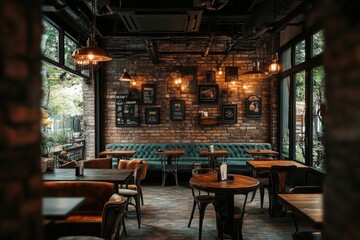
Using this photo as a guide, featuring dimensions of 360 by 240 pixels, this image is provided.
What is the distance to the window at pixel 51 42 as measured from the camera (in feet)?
18.9

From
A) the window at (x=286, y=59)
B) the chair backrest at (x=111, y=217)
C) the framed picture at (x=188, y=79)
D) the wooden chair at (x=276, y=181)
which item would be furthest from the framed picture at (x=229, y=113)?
the chair backrest at (x=111, y=217)

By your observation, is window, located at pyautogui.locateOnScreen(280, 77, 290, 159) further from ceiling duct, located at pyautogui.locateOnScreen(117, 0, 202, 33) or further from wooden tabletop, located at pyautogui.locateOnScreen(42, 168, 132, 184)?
wooden tabletop, located at pyautogui.locateOnScreen(42, 168, 132, 184)

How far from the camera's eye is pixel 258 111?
8633 millimetres

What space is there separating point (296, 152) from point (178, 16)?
4644 millimetres

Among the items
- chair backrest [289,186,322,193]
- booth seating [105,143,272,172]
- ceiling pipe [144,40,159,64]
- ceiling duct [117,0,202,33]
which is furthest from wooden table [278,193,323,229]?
booth seating [105,143,272,172]

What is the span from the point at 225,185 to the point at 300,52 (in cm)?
465

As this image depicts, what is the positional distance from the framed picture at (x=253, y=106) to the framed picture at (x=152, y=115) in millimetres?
2417

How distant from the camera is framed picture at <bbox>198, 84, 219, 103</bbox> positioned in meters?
8.63

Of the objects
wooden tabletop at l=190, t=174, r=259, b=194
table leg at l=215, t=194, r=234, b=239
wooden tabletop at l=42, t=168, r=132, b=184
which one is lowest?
table leg at l=215, t=194, r=234, b=239

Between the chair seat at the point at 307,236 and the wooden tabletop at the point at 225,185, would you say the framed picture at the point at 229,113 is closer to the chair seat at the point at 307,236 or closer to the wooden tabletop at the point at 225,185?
the wooden tabletop at the point at 225,185

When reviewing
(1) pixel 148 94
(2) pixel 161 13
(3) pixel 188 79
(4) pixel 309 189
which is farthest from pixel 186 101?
(4) pixel 309 189

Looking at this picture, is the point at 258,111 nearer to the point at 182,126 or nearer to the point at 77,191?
the point at 182,126
